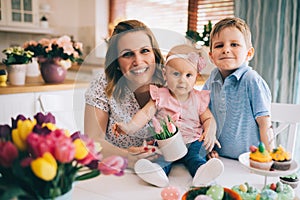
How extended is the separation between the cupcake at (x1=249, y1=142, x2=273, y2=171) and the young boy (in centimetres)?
17

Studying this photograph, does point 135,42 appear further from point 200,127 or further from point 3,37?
point 3,37

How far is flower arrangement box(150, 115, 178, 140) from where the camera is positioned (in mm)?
670

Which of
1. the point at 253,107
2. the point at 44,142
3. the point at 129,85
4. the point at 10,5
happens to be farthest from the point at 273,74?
the point at 10,5

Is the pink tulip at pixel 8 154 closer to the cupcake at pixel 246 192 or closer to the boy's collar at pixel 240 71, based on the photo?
the cupcake at pixel 246 192

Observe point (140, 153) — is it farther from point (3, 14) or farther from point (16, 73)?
point (3, 14)

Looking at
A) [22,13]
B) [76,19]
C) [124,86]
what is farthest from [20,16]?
[124,86]

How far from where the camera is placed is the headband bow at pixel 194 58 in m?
0.68

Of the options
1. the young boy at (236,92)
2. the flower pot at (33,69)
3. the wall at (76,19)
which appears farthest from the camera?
the wall at (76,19)

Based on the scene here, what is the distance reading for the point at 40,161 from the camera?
38cm

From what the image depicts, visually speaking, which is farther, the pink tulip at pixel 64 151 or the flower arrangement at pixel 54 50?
the flower arrangement at pixel 54 50

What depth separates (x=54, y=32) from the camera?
3.36m

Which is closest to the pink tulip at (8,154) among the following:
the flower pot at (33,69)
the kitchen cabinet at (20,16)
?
the flower pot at (33,69)

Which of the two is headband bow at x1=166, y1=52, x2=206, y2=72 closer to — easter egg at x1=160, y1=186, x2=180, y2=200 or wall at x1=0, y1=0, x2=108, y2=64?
easter egg at x1=160, y1=186, x2=180, y2=200

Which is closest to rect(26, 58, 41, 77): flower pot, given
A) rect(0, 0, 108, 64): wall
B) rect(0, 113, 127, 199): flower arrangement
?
rect(0, 0, 108, 64): wall
